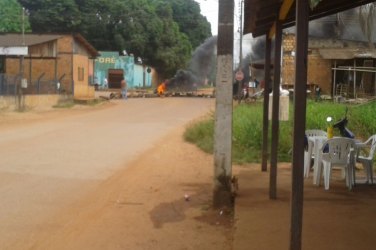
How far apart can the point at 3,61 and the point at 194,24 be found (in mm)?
44294

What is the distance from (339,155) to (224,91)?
2.12m

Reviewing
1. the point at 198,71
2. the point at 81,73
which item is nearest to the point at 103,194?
the point at 81,73

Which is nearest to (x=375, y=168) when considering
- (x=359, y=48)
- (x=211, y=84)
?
(x=359, y=48)

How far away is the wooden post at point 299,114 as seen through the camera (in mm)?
4207

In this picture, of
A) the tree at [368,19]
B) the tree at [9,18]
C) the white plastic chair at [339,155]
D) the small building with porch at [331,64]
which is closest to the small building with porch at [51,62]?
the tree at [9,18]

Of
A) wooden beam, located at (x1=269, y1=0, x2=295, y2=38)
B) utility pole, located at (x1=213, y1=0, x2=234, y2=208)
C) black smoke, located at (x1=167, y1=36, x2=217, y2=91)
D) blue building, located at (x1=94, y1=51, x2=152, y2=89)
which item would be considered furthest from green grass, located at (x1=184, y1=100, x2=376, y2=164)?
blue building, located at (x1=94, y1=51, x2=152, y2=89)

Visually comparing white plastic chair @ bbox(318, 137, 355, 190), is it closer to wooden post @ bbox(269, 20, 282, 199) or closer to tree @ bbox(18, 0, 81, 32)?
wooden post @ bbox(269, 20, 282, 199)

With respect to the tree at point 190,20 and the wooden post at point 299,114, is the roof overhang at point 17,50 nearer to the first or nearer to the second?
the wooden post at point 299,114

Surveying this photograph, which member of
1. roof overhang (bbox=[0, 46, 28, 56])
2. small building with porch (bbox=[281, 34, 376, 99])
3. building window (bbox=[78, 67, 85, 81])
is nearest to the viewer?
roof overhang (bbox=[0, 46, 28, 56])

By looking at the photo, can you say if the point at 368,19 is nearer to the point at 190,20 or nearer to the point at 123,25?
the point at 123,25

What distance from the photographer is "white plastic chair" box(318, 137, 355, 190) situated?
8.35m

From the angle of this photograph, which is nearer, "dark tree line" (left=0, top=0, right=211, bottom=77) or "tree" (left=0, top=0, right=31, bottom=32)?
"tree" (left=0, top=0, right=31, bottom=32)

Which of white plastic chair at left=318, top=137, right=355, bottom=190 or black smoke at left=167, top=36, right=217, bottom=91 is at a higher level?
black smoke at left=167, top=36, right=217, bottom=91

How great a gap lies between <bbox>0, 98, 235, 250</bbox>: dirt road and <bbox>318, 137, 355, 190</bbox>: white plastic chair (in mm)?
1813
